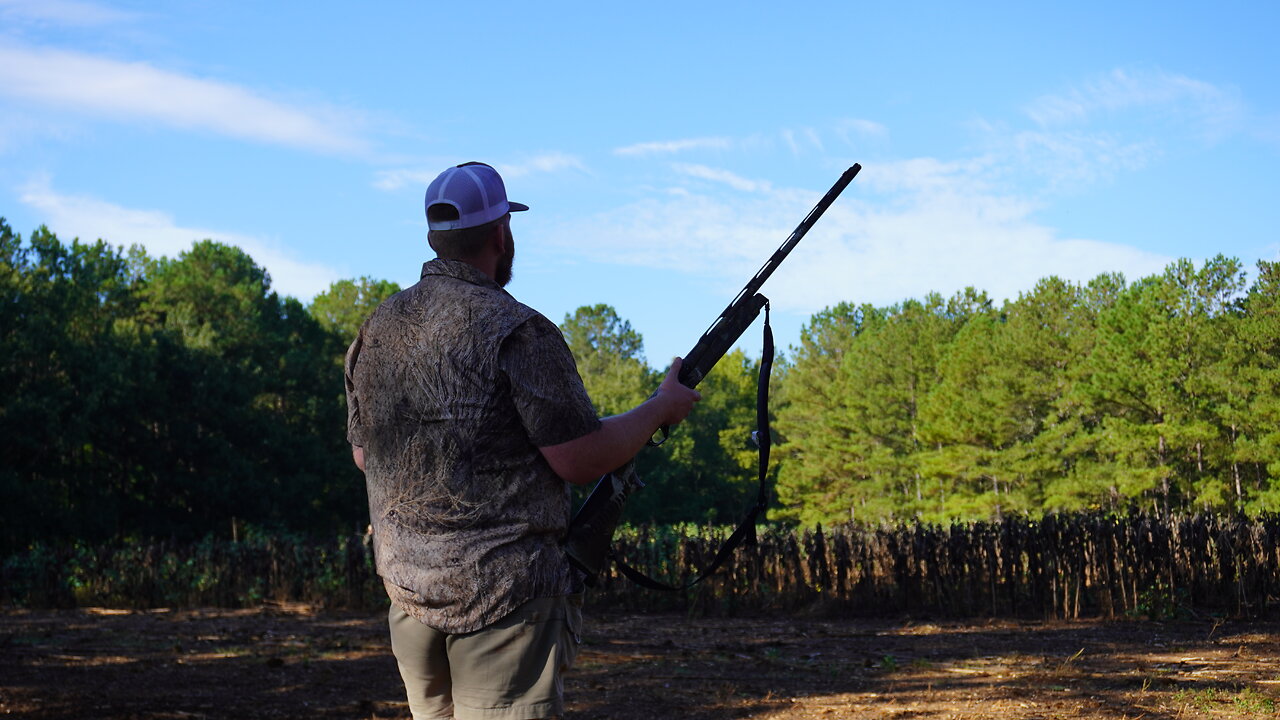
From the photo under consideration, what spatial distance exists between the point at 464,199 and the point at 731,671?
7.87 meters

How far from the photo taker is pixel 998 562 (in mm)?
15914

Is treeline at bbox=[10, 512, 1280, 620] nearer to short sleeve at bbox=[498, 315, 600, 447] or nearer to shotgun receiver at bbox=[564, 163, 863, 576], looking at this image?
shotgun receiver at bbox=[564, 163, 863, 576]

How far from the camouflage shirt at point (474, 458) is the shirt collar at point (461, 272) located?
0.05 m

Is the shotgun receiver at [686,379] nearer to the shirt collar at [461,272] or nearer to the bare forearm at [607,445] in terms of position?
the bare forearm at [607,445]

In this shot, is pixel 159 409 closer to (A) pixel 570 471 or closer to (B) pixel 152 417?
(B) pixel 152 417

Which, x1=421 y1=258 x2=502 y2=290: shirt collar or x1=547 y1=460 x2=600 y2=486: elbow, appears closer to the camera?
x1=547 y1=460 x2=600 y2=486: elbow

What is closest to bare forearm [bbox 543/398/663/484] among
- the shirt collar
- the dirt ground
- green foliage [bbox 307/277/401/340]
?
the shirt collar

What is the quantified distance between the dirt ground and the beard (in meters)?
5.44

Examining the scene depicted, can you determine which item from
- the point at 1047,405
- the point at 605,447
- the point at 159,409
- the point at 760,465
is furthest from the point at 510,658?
the point at 1047,405

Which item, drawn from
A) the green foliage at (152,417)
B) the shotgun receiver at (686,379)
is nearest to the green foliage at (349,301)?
the green foliage at (152,417)

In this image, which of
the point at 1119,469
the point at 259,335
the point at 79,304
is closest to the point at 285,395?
the point at 259,335

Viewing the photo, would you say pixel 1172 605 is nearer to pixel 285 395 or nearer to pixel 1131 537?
pixel 1131 537

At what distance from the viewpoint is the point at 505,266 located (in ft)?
9.19

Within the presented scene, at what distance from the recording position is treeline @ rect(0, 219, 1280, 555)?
33.8 metres
